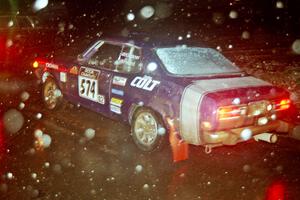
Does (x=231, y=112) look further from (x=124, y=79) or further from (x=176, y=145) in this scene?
(x=124, y=79)

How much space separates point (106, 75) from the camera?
656 centimetres

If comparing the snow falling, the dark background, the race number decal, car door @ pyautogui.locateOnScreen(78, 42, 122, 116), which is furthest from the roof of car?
the dark background

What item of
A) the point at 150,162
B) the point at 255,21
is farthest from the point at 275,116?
the point at 255,21

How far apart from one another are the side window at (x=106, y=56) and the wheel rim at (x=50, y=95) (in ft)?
4.35

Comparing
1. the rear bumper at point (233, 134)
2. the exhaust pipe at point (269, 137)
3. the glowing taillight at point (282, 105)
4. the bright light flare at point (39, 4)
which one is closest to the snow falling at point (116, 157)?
the rear bumper at point (233, 134)

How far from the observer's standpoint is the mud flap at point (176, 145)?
554 centimetres

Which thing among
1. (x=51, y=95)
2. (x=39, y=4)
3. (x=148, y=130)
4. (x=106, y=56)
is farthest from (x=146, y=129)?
(x=39, y=4)

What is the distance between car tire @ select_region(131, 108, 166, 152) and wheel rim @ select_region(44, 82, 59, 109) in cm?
→ 248

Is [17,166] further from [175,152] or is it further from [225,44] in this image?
[225,44]

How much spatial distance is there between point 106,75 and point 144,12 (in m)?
28.8

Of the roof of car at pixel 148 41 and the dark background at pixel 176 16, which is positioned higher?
the roof of car at pixel 148 41

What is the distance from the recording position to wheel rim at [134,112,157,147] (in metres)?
5.89

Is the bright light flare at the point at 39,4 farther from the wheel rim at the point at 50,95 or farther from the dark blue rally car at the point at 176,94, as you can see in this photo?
the dark blue rally car at the point at 176,94

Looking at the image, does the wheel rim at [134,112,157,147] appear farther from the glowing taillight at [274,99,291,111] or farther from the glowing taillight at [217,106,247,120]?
the glowing taillight at [274,99,291,111]
